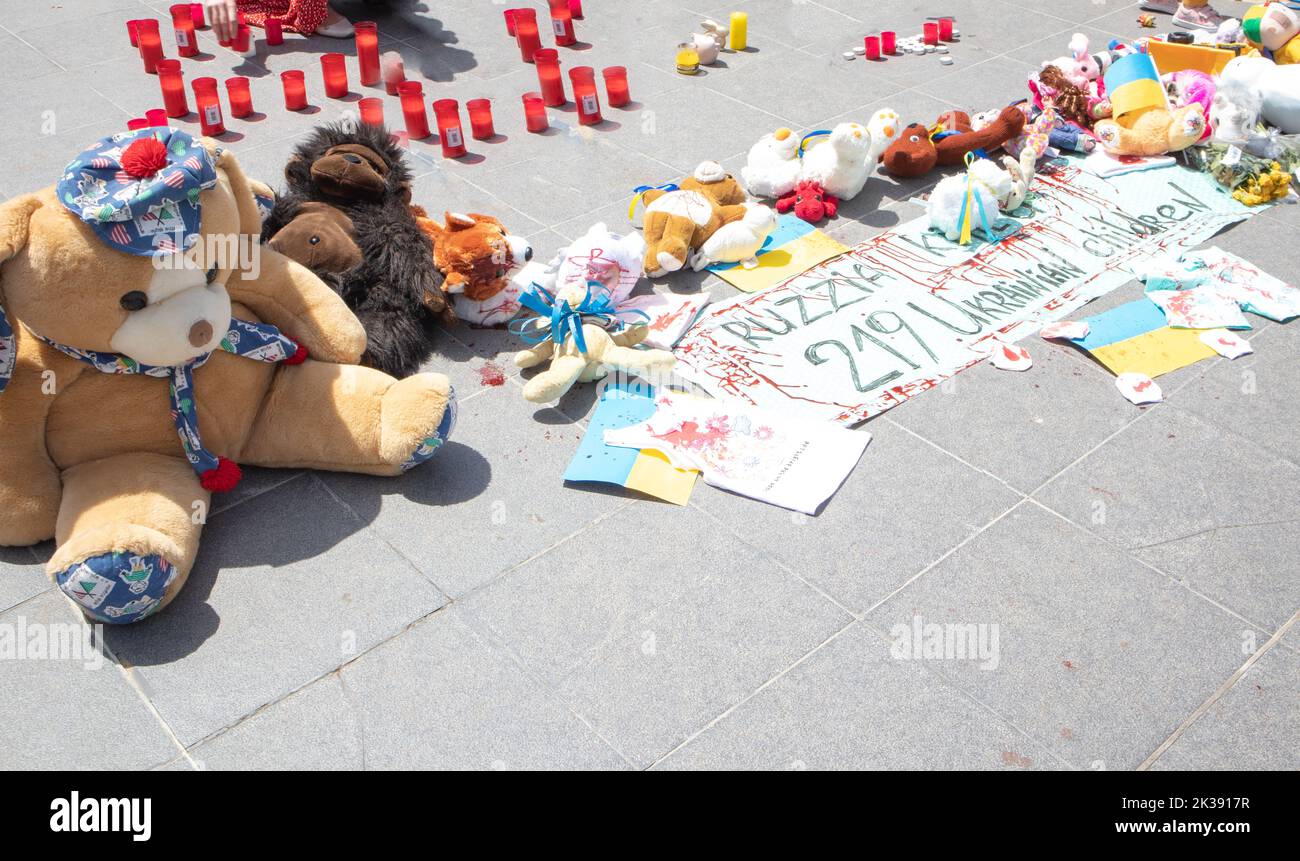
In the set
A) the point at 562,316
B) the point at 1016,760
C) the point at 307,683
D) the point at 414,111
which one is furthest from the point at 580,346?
the point at 414,111

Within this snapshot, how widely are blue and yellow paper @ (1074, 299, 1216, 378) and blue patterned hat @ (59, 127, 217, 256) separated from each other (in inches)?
106

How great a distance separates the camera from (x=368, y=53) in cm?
520

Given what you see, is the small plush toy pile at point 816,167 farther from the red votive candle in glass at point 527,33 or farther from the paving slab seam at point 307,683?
the paving slab seam at point 307,683

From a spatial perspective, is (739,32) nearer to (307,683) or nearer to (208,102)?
(208,102)

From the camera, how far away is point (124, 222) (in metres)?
2.34

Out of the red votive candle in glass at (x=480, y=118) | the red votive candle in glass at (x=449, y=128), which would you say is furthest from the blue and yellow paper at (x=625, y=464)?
the red votive candle in glass at (x=480, y=118)

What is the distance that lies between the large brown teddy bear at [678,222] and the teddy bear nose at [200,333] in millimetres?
1666

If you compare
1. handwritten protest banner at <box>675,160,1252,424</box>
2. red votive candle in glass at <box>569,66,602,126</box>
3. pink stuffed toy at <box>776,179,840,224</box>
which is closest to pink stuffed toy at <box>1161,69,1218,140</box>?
handwritten protest banner at <box>675,160,1252,424</box>

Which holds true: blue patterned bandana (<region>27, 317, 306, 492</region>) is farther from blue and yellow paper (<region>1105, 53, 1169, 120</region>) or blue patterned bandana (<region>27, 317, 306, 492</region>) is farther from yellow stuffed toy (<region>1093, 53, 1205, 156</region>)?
blue and yellow paper (<region>1105, 53, 1169, 120</region>)

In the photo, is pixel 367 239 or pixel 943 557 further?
pixel 367 239

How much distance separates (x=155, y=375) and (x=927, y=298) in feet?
8.17

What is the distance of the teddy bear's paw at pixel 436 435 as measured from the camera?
2820 mm

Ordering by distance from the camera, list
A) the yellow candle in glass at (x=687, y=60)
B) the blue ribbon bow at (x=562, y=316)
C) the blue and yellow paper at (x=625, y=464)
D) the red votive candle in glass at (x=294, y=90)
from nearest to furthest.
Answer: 1. the blue and yellow paper at (x=625, y=464)
2. the blue ribbon bow at (x=562, y=316)
3. the red votive candle in glass at (x=294, y=90)
4. the yellow candle in glass at (x=687, y=60)
